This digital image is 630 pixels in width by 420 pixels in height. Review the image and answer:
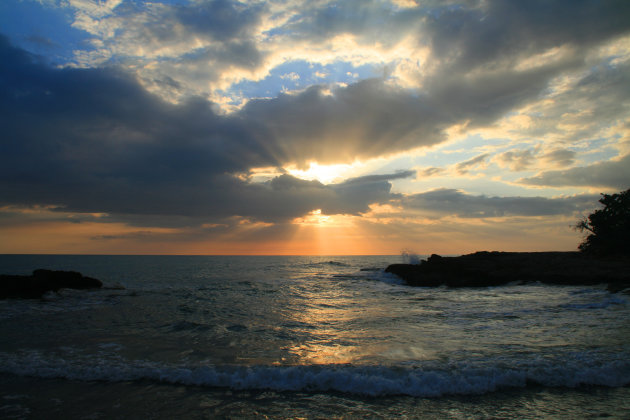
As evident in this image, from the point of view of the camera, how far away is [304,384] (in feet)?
25.1

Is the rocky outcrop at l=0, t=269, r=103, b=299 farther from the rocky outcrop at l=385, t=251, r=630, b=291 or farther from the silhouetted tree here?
the silhouetted tree

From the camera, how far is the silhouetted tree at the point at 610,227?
1446 inches

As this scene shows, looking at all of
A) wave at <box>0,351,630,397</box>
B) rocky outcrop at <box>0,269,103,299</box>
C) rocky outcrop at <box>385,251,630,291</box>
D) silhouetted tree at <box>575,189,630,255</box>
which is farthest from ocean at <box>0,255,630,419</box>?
silhouetted tree at <box>575,189,630,255</box>

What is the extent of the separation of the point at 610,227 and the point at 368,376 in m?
48.4

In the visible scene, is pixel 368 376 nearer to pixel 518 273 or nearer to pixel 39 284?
pixel 39 284

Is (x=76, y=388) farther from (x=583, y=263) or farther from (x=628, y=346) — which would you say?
(x=583, y=263)

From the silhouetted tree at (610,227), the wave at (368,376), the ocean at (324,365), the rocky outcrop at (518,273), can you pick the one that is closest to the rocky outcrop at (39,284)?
the ocean at (324,365)

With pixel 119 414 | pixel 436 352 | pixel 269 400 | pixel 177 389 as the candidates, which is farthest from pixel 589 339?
pixel 119 414

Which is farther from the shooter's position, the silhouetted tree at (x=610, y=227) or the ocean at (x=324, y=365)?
the silhouetted tree at (x=610, y=227)

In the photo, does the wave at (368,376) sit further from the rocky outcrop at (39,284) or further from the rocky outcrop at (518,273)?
the rocky outcrop at (39,284)

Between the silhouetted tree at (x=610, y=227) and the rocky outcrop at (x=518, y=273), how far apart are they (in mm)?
5047

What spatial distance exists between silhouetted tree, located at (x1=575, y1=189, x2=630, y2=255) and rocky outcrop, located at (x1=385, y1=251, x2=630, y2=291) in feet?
16.6

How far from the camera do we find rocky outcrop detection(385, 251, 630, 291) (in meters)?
25.3

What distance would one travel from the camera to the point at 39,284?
25.3 metres
